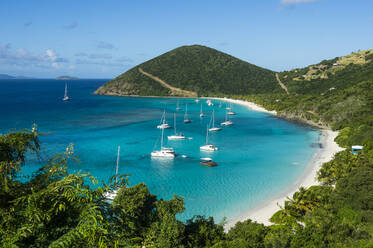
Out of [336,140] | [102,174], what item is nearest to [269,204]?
[102,174]

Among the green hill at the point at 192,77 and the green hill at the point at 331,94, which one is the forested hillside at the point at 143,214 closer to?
the green hill at the point at 331,94

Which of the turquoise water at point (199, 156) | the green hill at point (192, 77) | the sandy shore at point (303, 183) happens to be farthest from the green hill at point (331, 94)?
the green hill at point (192, 77)

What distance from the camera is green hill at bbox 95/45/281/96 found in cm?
15488

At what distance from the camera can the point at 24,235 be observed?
403 cm

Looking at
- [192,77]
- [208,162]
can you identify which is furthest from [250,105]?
[208,162]

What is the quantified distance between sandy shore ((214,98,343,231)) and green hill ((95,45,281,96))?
89.0 metres

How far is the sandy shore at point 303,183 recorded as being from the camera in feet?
83.4

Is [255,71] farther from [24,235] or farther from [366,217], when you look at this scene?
[24,235]

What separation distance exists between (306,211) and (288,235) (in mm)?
8486

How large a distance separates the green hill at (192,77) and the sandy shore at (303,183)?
8901cm

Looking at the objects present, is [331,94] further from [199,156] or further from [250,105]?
[199,156]

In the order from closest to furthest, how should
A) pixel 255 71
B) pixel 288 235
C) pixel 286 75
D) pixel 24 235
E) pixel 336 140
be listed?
pixel 24 235 → pixel 288 235 → pixel 336 140 → pixel 286 75 → pixel 255 71

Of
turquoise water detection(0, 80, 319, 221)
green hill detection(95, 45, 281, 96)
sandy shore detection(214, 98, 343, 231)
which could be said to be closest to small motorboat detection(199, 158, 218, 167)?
turquoise water detection(0, 80, 319, 221)

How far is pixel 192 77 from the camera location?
165875 millimetres
